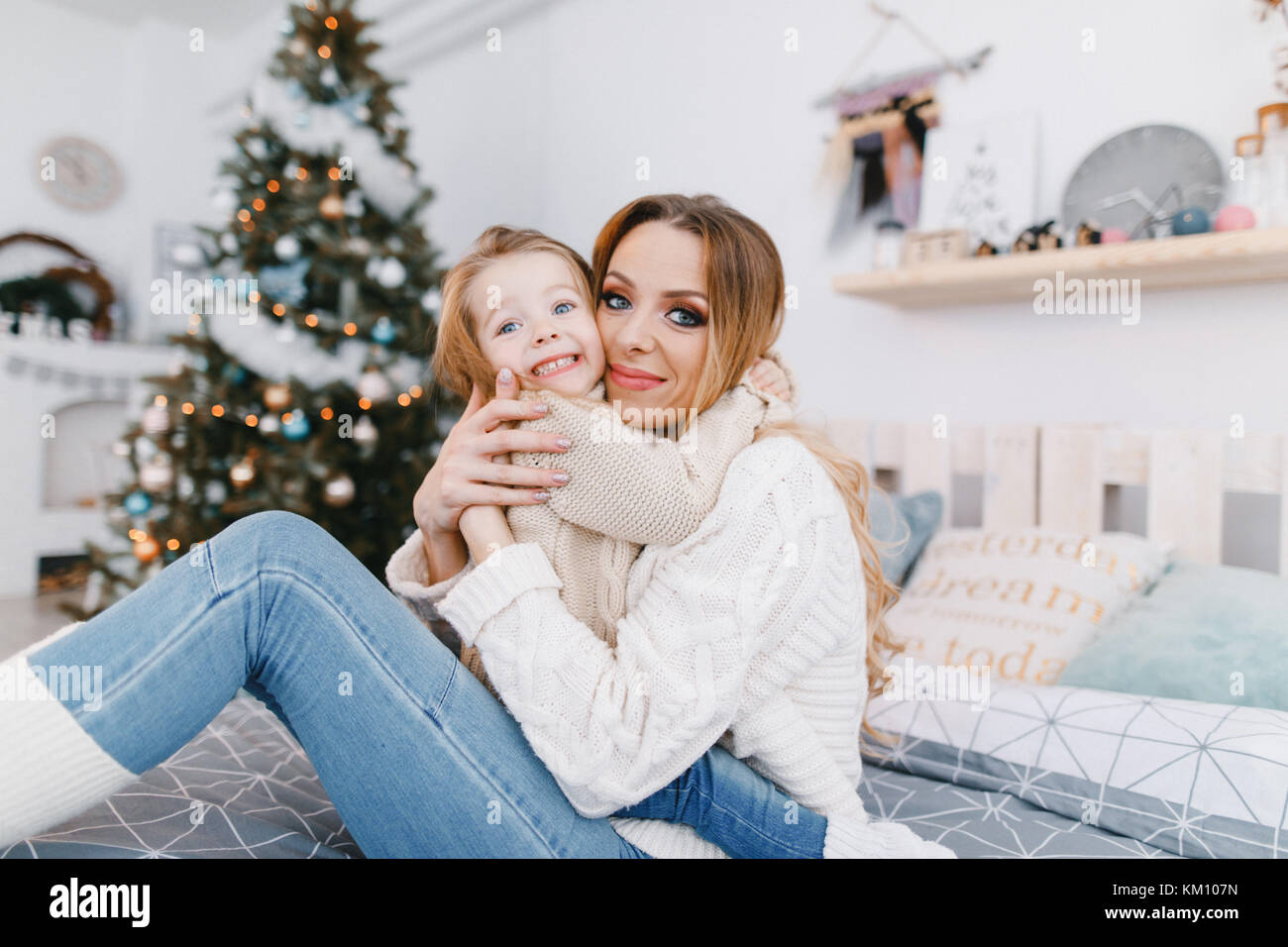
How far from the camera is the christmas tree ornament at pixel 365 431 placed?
8.14ft

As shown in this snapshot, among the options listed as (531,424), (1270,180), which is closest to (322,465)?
(531,424)

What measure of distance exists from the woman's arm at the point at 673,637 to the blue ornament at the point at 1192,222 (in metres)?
1.21

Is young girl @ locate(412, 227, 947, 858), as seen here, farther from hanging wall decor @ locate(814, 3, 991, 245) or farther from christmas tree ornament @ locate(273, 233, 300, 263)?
christmas tree ornament @ locate(273, 233, 300, 263)

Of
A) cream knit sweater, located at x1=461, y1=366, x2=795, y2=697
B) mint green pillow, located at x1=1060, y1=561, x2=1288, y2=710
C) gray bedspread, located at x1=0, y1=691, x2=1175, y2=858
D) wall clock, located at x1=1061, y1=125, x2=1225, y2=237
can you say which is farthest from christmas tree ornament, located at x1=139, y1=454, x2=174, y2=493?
wall clock, located at x1=1061, y1=125, x2=1225, y2=237

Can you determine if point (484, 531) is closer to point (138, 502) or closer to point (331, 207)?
point (331, 207)

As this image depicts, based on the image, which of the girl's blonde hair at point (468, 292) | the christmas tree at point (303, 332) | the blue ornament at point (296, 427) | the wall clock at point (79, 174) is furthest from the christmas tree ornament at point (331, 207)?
the wall clock at point (79, 174)

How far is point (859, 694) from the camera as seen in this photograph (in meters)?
1.02

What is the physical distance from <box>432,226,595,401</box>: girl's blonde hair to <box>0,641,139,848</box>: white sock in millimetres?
562

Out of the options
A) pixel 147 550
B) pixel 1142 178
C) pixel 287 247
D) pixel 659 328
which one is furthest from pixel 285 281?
pixel 1142 178

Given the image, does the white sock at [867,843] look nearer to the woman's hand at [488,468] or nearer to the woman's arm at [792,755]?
the woman's arm at [792,755]

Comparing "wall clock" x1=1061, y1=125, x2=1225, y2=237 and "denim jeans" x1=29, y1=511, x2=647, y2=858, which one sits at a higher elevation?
"wall clock" x1=1061, y1=125, x2=1225, y2=237

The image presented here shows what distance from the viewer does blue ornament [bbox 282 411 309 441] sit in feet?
7.90

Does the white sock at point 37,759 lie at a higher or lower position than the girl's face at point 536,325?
lower
